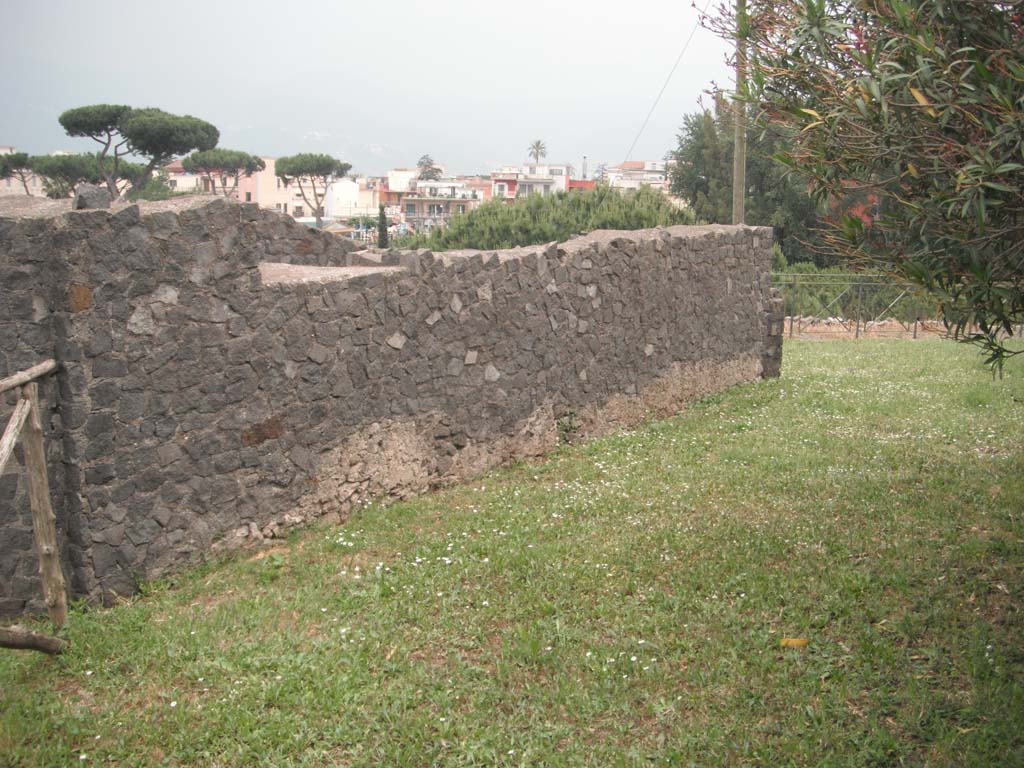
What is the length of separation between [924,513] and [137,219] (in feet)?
19.5

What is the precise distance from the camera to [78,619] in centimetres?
540

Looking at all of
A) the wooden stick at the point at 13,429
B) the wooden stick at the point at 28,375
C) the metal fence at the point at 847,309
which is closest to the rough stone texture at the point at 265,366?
the wooden stick at the point at 28,375

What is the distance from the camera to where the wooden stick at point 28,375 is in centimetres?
486

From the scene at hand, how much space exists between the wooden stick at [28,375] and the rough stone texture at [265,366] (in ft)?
0.36

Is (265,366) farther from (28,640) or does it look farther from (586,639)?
(586,639)

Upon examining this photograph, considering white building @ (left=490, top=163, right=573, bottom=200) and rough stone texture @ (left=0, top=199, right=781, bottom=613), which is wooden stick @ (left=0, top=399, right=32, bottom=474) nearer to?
rough stone texture @ (left=0, top=199, right=781, bottom=613)

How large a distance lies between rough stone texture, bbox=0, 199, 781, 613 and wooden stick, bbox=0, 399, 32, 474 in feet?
1.92

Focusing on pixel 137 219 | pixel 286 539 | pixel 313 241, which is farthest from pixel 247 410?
pixel 313 241

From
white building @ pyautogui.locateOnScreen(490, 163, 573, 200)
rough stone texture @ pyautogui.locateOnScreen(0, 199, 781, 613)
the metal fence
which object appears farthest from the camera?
white building @ pyautogui.locateOnScreen(490, 163, 573, 200)

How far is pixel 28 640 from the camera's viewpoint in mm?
4602

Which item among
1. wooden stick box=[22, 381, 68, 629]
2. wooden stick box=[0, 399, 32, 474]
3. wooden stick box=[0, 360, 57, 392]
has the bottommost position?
wooden stick box=[22, 381, 68, 629]

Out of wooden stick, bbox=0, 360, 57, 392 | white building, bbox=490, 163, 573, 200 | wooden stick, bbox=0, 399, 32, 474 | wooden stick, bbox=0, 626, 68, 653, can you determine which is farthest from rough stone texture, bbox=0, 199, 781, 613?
white building, bbox=490, 163, 573, 200

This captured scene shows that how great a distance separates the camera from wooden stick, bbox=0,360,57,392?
191 inches

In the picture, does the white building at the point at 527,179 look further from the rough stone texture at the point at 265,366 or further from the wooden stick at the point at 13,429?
the wooden stick at the point at 13,429
